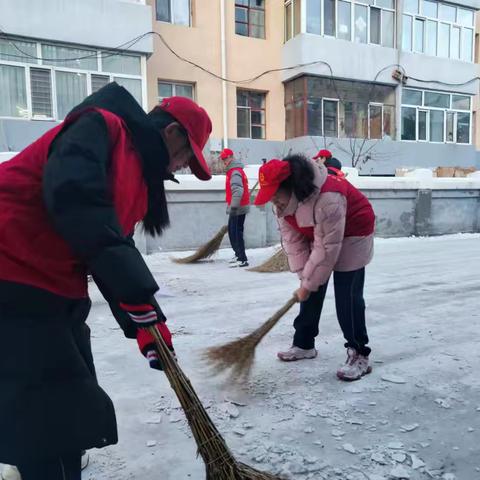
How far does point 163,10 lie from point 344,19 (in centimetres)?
531

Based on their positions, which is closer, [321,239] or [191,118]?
[191,118]

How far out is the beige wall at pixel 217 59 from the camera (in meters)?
12.3

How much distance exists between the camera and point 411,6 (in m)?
14.9

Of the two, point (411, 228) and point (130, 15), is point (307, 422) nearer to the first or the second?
point (411, 228)

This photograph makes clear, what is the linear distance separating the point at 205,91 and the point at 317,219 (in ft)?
36.8

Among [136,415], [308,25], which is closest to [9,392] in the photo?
[136,415]

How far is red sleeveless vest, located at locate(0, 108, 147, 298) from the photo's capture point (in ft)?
4.18

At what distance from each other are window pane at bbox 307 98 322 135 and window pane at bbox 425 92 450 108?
14.2ft

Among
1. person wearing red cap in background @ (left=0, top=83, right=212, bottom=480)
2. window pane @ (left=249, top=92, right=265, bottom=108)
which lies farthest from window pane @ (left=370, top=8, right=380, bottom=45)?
person wearing red cap in background @ (left=0, top=83, right=212, bottom=480)

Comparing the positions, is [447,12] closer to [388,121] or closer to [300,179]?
[388,121]

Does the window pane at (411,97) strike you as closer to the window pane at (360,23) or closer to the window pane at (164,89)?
the window pane at (360,23)

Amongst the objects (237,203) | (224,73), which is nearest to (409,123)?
(224,73)

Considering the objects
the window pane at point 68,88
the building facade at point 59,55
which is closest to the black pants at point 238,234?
the building facade at point 59,55

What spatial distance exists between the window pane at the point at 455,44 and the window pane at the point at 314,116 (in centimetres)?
573
